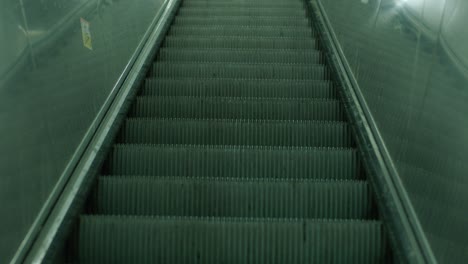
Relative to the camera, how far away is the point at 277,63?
5.15m

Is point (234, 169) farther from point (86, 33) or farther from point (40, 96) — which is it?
point (40, 96)

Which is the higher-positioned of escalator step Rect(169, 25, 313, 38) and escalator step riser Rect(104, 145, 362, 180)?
escalator step Rect(169, 25, 313, 38)

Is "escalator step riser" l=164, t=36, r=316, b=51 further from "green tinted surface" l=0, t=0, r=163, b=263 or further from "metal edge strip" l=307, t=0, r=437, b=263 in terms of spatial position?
"green tinted surface" l=0, t=0, r=163, b=263

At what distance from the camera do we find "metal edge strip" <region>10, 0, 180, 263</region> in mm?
2430

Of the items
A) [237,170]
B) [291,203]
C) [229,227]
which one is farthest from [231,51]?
[229,227]

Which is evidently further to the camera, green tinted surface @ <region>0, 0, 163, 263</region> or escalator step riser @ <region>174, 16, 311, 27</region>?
escalator step riser @ <region>174, 16, 311, 27</region>

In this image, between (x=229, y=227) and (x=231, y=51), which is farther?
(x=231, y=51)

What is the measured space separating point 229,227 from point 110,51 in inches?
71.1

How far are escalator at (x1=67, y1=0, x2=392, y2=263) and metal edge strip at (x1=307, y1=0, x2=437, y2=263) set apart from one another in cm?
13

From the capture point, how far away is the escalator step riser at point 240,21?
6461 millimetres

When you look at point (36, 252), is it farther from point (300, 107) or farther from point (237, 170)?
point (300, 107)

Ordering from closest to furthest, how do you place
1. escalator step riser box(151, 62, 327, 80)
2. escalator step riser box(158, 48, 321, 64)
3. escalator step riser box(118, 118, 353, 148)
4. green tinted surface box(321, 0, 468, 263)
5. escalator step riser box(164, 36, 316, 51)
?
green tinted surface box(321, 0, 468, 263) → escalator step riser box(118, 118, 353, 148) → escalator step riser box(151, 62, 327, 80) → escalator step riser box(158, 48, 321, 64) → escalator step riser box(164, 36, 316, 51)

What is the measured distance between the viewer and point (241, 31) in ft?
20.1

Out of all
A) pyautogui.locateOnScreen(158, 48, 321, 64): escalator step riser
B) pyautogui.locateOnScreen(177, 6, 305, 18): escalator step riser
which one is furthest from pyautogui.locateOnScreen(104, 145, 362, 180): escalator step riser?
pyautogui.locateOnScreen(177, 6, 305, 18): escalator step riser
